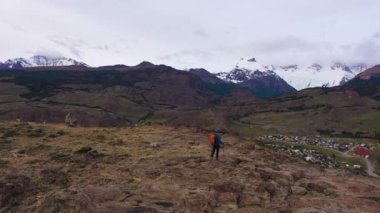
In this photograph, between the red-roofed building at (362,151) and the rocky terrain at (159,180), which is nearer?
the rocky terrain at (159,180)

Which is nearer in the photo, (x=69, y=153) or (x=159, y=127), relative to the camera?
(x=69, y=153)

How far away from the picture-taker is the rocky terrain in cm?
3133

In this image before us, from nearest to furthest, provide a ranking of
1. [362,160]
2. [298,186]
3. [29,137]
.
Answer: [298,186] < [29,137] < [362,160]

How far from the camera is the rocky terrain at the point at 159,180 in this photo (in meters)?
31.3

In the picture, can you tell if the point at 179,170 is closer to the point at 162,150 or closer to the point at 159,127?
the point at 162,150

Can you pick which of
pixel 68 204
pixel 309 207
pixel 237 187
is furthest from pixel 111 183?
pixel 309 207

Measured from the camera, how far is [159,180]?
35.1 meters

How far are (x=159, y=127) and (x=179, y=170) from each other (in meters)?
20.8

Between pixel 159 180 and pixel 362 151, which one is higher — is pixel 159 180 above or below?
above

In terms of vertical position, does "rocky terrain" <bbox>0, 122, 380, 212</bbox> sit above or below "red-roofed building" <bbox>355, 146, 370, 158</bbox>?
above

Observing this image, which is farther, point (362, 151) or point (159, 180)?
point (362, 151)

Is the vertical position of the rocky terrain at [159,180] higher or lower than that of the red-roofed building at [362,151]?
higher

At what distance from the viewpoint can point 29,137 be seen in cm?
4750

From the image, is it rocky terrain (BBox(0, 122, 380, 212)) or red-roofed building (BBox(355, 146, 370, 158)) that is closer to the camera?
rocky terrain (BBox(0, 122, 380, 212))
